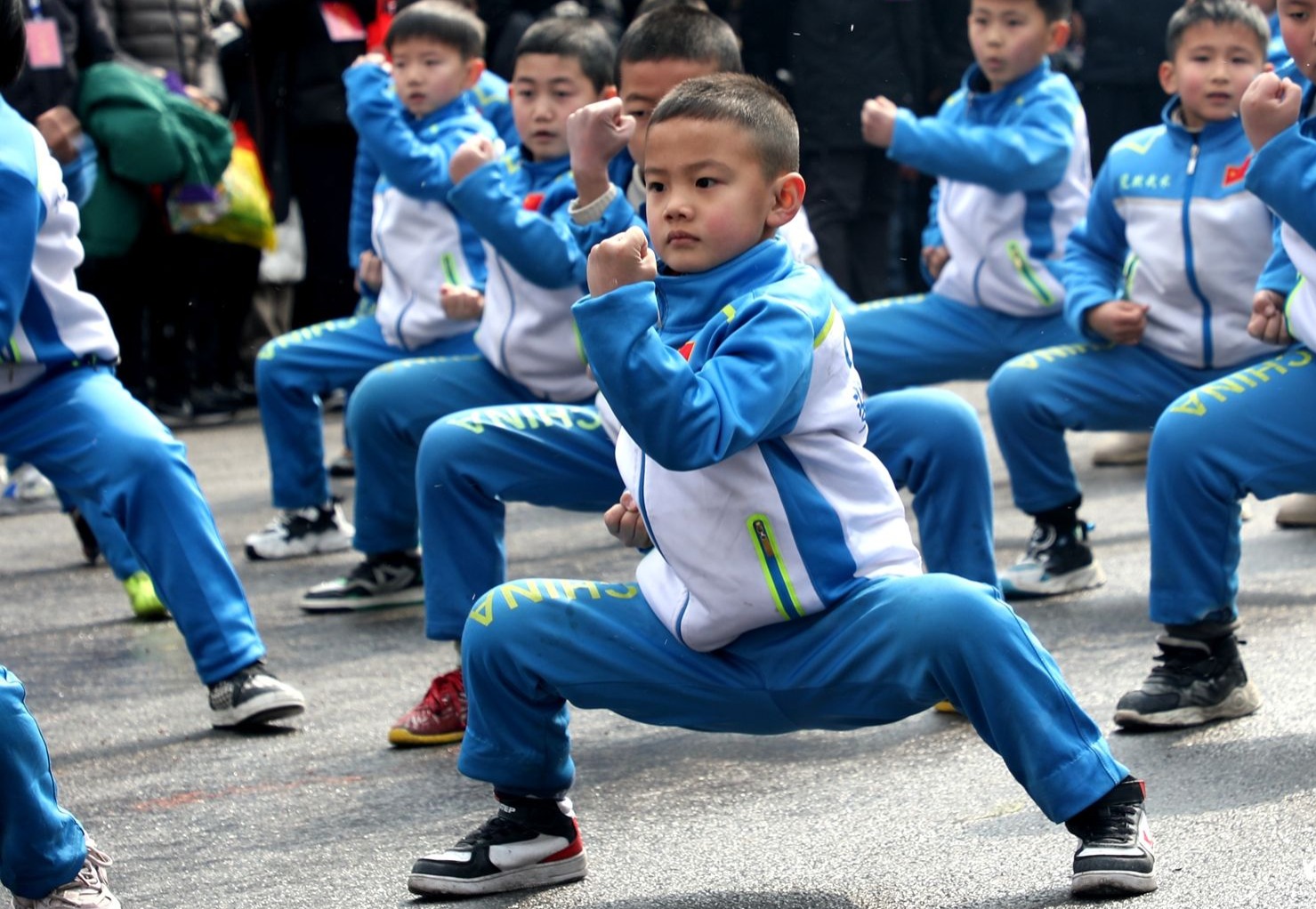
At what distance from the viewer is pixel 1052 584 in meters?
5.66

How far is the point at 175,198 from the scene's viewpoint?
8.75 m

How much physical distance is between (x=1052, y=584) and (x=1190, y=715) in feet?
4.76

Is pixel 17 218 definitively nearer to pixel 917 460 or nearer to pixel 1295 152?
pixel 917 460

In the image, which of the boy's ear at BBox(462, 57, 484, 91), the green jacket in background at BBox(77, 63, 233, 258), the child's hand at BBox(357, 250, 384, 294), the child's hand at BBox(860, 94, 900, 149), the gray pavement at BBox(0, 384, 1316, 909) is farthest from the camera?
the green jacket in background at BBox(77, 63, 233, 258)

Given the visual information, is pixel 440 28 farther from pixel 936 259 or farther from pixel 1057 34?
pixel 1057 34

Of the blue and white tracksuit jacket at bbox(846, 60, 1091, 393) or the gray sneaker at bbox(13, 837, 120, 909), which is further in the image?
the blue and white tracksuit jacket at bbox(846, 60, 1091, 393)

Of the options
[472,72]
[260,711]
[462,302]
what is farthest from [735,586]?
[472,72]

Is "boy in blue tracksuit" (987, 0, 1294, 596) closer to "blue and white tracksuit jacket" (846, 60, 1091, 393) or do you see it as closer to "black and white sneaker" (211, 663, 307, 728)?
"blue and white tracksuit jacket" (846, 60, 1091, 393)

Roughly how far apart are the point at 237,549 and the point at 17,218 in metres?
2.91

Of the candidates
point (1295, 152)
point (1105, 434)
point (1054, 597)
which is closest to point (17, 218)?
point (1295, 152)

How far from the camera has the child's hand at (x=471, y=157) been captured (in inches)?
193

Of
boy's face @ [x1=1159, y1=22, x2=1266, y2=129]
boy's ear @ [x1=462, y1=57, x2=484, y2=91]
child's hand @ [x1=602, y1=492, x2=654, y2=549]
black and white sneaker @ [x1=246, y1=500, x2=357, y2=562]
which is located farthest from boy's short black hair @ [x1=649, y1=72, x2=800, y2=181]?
black and white sneaker @ [x1=246, y1=500, x2=357, y2=562]

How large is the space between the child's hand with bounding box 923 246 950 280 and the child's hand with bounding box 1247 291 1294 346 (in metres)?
2.30

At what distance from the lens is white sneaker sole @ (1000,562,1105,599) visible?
223 inches
